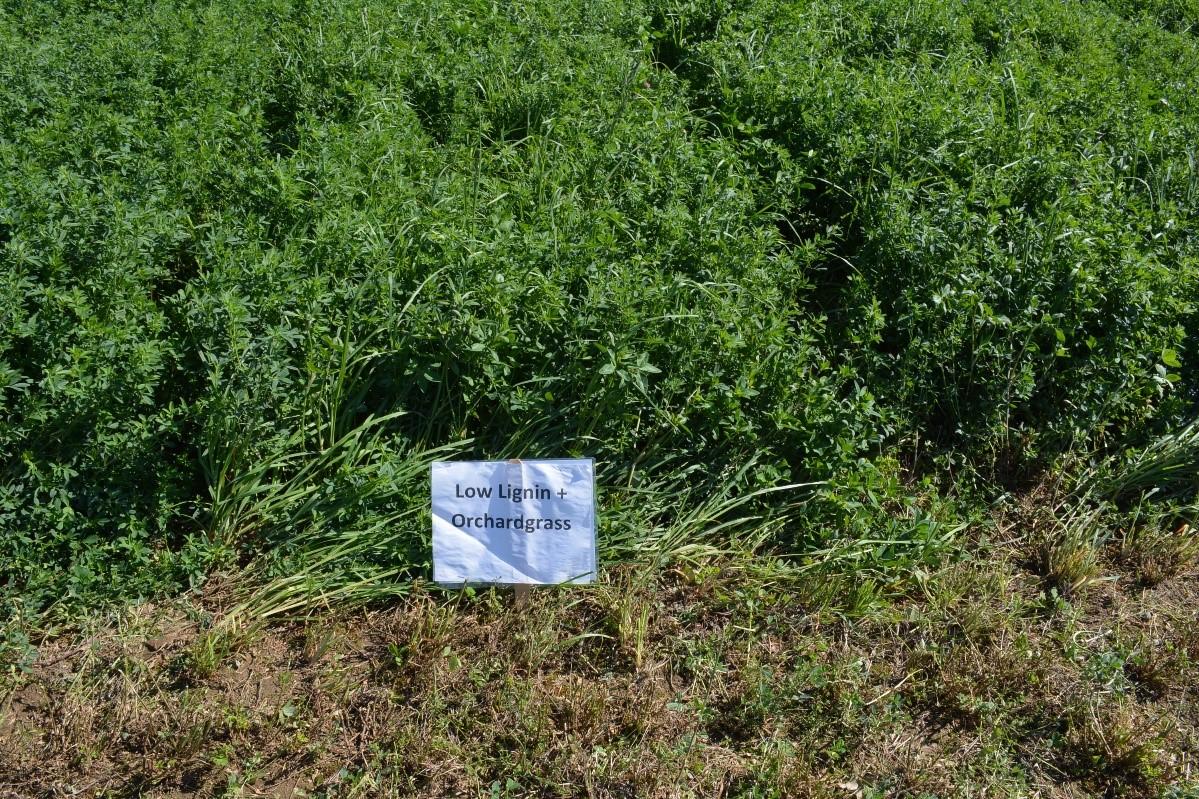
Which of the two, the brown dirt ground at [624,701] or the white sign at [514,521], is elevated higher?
the white sign at [514,521]

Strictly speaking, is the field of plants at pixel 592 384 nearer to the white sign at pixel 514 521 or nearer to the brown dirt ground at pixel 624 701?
the brown dirt ground at pixel 624 701

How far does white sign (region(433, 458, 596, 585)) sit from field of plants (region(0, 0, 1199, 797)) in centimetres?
15

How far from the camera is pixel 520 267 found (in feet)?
12.2

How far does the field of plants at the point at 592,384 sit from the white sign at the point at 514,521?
0.15 meters

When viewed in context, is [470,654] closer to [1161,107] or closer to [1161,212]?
[1161,212]

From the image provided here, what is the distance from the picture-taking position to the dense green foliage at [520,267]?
335 centimetres

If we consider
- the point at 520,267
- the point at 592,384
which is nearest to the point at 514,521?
the point at 592,384

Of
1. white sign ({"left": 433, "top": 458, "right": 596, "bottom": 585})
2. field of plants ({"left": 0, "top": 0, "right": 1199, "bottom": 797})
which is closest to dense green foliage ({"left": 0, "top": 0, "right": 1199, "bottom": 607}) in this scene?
field of plants ({"left": 0, "top": 0, "right": 1199, "bottom": 797})

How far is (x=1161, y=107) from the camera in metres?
5.93

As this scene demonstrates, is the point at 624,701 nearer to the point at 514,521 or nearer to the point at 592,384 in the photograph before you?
the point at 514,521

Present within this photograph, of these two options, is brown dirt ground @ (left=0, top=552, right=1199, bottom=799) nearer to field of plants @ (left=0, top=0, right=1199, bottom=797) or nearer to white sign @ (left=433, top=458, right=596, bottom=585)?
field of plants @ (left=0, top=0, right=1199, bottom=797)

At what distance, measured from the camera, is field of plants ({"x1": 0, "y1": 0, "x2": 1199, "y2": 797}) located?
10.5ft

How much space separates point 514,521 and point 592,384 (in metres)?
0.54

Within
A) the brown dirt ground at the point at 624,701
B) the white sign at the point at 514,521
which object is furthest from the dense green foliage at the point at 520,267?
the brown dirt ground at the point at 624,701
